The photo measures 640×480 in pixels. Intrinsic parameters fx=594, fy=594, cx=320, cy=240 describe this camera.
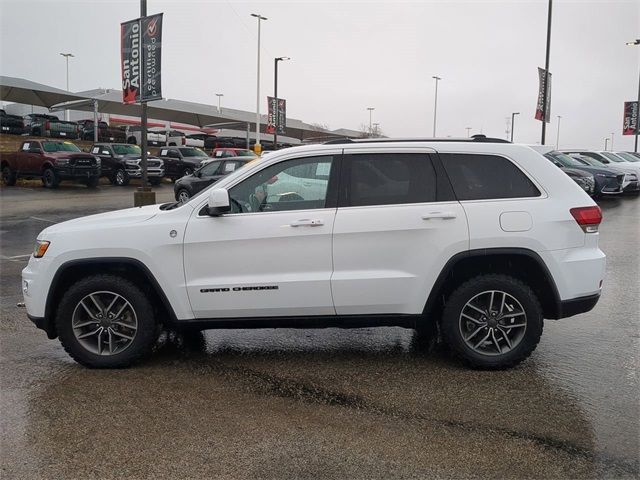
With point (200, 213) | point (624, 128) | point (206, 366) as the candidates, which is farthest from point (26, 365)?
point (624, 128)

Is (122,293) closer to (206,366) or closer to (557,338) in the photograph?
(206,366)

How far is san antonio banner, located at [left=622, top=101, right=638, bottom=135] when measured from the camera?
38438mm

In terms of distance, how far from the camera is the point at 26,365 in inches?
196

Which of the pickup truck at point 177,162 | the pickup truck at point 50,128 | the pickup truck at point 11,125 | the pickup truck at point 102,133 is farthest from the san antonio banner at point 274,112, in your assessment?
the pickup truck at point 11,125

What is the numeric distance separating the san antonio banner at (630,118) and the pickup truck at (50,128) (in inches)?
1431

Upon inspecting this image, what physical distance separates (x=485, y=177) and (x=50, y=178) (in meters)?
23.3

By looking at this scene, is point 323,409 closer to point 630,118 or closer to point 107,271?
point 107,271

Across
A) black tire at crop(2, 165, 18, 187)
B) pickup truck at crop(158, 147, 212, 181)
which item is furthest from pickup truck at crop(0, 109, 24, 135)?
pickup truck at crop(158, 147, 212, 181)

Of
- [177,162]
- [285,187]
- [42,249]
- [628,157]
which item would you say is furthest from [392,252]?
[628,157]

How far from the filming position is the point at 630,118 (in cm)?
3884

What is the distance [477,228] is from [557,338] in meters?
1.77

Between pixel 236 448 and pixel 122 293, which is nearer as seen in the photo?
pixel 236 448

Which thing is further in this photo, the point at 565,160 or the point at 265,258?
the point at 565,160

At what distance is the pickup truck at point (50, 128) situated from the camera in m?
37.5
